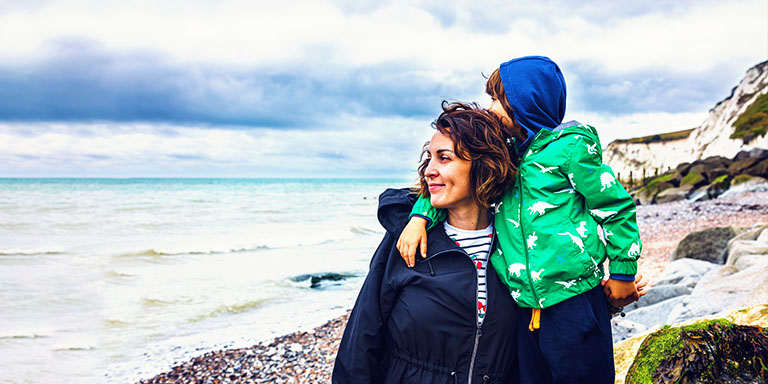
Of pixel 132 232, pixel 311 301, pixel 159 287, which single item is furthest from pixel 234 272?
pixel 132 232

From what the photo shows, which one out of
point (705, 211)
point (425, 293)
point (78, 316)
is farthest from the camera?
point (705, 211)

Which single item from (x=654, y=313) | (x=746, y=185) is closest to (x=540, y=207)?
(x=654, y=313)

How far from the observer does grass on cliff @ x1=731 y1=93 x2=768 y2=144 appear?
141ft

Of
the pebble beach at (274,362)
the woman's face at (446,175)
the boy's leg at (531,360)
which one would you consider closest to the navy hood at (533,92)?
the woman's face at (446,175)

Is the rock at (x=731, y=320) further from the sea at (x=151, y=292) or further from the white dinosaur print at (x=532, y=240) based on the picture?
the sea at (x=151, y=292)

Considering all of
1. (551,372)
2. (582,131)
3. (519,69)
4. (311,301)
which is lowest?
(311,301)

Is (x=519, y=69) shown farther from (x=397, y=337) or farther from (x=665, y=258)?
(x=665, y=258)

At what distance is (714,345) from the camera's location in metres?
2.28

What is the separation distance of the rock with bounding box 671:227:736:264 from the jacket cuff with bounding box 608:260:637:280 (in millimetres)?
A: 9302

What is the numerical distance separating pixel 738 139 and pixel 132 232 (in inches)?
1929

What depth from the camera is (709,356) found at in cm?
225

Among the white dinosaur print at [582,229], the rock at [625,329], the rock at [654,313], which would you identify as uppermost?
the white dinosaur print at [582,229]

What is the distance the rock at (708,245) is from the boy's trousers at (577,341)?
9278mm

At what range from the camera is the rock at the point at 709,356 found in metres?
2.21
